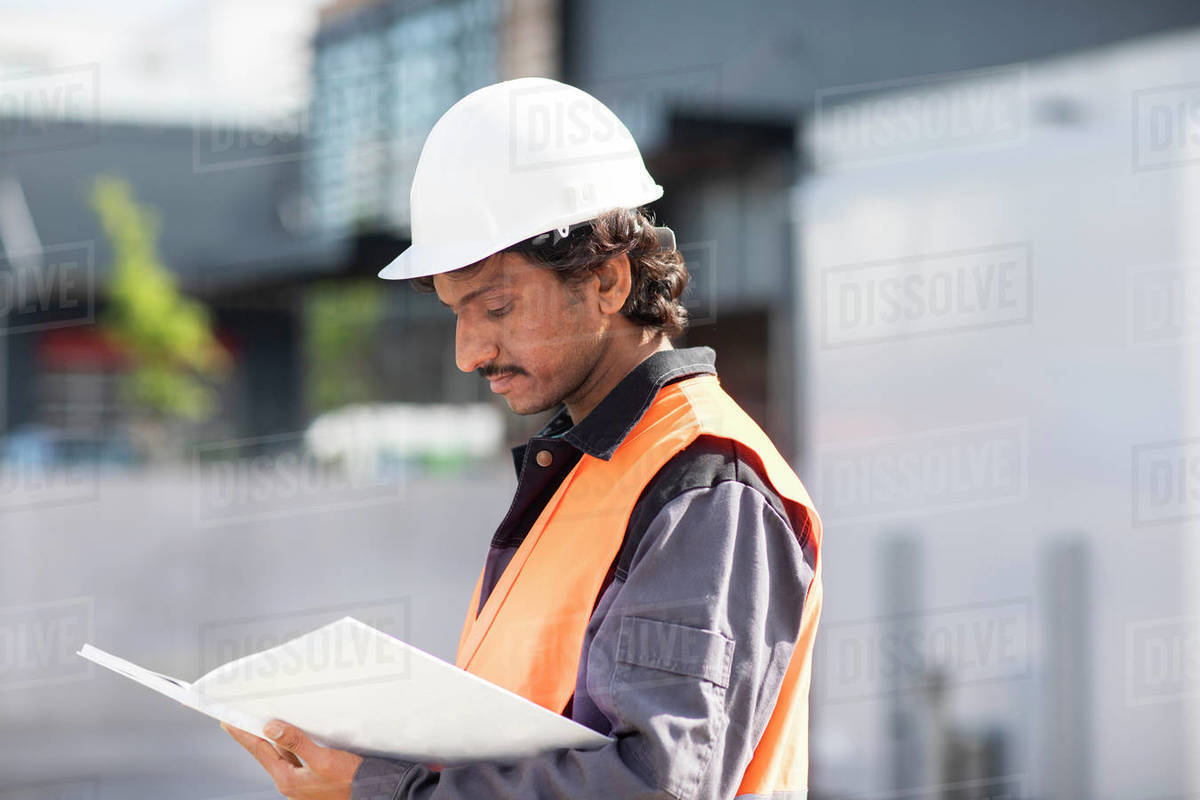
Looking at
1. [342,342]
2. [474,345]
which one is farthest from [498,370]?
[342,342]

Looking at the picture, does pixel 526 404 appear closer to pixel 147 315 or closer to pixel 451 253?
pixel 451 253

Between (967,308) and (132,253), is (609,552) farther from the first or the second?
(132,253)

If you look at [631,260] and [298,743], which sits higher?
[631,260]

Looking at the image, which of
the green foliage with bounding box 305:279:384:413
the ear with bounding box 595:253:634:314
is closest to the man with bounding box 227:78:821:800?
the ear with bounding box 595:253:634:314

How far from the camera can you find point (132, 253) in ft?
38.6

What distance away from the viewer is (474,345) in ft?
5.56

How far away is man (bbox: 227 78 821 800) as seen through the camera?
53.8 inches

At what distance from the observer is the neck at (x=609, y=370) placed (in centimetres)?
172

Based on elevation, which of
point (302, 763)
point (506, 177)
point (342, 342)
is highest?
point (342, 342)

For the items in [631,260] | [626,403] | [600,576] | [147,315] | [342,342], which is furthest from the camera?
[342,342]

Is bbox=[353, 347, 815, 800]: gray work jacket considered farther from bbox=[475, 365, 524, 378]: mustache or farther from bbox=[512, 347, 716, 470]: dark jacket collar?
bbox=[475, 365, 524, 378]: mustache

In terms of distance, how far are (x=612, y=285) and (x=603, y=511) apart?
347mm

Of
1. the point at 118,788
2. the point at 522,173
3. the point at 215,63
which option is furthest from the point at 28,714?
the point at 522,173

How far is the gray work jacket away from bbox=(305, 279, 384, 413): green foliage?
458 inches
